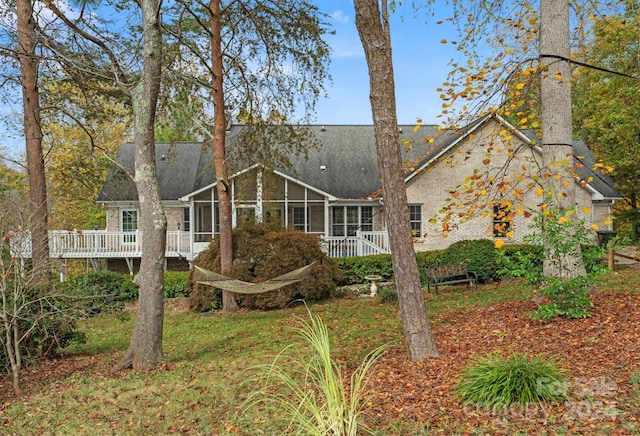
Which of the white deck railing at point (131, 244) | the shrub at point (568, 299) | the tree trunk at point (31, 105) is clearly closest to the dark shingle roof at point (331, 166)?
the white deck railing at point (131, 244)

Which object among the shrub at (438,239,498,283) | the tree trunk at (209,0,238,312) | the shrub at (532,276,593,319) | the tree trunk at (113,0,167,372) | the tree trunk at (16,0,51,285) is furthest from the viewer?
the shrub at (438,239,498,283)

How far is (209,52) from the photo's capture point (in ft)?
44.6

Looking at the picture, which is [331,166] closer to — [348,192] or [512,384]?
[348,192]

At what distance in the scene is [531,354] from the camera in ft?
17.0

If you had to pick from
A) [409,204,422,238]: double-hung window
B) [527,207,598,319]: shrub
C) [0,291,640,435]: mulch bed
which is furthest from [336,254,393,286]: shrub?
[527,207,598,319]: shrub

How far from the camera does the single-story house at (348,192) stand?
1894 cm

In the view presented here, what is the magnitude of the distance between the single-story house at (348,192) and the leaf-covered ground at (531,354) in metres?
11.5

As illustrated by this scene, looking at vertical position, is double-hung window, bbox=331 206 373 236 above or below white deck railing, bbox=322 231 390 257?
above

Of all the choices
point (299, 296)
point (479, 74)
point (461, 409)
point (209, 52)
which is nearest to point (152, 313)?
point (461, 409)

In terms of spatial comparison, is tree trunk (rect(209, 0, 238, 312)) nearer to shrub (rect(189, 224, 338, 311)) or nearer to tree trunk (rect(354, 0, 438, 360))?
shrub (rect(189, 224, 338, 311))

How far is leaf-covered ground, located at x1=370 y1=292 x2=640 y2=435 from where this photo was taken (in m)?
3.82

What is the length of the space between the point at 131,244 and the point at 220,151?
28.2 ft

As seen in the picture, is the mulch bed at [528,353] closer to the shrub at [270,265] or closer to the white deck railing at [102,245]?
the shrub at [270,265]

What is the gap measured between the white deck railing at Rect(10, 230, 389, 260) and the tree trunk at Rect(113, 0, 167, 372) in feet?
35.8
